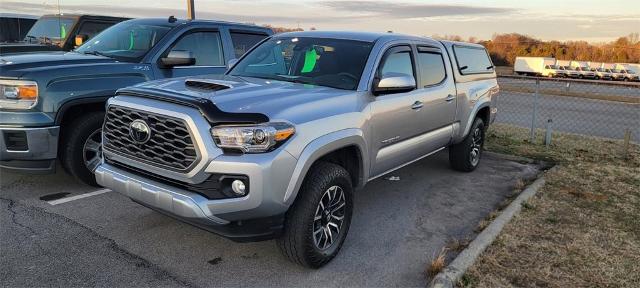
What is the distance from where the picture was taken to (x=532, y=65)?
2195 inches

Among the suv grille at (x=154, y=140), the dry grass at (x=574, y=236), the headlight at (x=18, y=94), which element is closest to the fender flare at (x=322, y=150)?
the suv grille at (x=154, y=140)

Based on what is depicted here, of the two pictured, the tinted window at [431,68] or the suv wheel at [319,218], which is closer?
the suv wheel at [319,218]

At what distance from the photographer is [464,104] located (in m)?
6.20

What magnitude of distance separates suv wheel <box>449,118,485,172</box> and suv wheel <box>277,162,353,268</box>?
10.3 ft

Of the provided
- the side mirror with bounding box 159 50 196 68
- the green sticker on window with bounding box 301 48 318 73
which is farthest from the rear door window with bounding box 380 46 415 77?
the side mirror with bounding box 159 50 196 68

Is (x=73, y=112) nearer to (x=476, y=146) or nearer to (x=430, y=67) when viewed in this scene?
(x=430, y=67)

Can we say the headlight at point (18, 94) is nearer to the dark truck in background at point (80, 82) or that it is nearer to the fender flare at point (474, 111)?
the dark truck in background at point (80, 82)

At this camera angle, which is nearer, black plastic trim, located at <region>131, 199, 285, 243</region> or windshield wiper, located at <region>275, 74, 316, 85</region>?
black plastic trim, located at <region>131, 199, 285, 243</region>

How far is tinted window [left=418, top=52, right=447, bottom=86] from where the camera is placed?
5.24 metres

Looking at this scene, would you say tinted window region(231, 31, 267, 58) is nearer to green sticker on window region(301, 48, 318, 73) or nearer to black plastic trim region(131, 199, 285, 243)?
green sticker on window region(301, 48, 318, 73)

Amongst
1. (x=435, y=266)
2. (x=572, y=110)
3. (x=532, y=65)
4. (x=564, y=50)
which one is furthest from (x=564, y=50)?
(x=435, y=266)

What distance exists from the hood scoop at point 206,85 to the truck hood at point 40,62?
1.91m

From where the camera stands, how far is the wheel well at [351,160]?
400 cm

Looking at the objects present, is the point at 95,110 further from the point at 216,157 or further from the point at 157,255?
the point at 216,157
